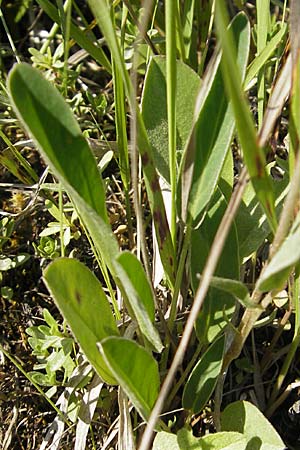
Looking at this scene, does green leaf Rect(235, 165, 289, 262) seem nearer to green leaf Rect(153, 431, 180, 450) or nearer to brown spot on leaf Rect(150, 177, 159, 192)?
brown spot on leaf Rect(150, 177, 159, 192)

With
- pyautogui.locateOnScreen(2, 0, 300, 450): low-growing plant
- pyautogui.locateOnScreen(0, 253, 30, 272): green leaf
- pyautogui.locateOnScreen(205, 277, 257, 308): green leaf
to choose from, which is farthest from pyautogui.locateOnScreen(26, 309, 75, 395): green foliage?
pyautogui.locateOnScreen(205, 277, 257, 308): green leaf

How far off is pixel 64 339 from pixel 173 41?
1.53 ft

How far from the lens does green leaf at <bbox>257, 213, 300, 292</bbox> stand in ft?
1.83

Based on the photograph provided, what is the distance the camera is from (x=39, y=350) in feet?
3.29

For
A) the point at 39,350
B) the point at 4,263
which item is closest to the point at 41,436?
the point at 39,350

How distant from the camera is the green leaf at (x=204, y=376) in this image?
849 mm

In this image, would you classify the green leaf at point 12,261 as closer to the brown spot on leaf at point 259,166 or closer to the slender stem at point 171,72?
the slender stem at point 171,72

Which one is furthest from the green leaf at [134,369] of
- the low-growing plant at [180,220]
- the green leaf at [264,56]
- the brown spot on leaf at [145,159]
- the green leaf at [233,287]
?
the green leaf at [264,56]

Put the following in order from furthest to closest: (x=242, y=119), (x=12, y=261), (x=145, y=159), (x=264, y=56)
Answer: (x=12, y=261), (x=264, y=56), (x=145, y=159), (x=242, y=119)

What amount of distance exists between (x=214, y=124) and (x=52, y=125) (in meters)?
0.19

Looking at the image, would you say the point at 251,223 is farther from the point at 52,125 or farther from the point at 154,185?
the point at 52,125

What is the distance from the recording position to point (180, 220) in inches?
33.4

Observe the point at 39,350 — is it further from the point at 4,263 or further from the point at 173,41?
the point at 173,41

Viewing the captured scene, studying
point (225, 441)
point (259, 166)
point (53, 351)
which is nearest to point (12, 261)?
point (53, 351)
